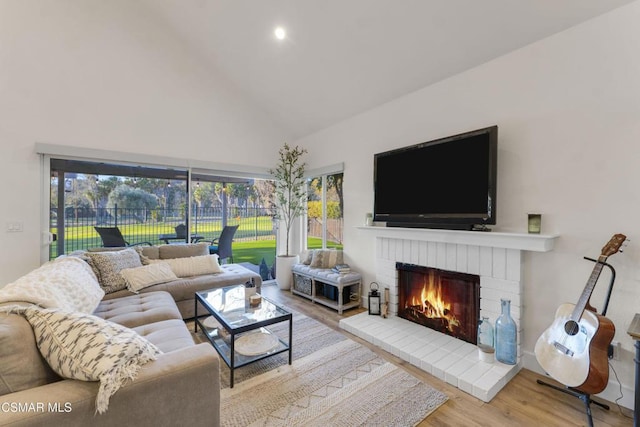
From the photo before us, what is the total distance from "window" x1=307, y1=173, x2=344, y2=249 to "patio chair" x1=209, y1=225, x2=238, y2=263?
4.47 feet

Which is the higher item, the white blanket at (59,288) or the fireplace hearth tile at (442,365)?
the white blanket at (59,288)

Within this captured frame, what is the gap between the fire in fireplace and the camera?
103 inches

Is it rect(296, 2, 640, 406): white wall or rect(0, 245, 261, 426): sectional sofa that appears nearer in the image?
rect(0, 245, 261, 426): sectional sofa

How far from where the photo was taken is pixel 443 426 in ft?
5.48

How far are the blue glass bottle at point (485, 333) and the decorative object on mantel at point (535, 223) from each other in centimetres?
85

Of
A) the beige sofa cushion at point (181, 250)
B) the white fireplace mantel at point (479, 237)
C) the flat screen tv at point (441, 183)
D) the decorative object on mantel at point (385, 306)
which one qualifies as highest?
the flat screen tv at point (441, 183)

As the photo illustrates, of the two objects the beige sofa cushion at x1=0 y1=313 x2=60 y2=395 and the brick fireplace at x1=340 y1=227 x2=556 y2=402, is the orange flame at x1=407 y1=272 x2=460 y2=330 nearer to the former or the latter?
the brick fireplace at x1=340 y1=227 x2=556 y2=402

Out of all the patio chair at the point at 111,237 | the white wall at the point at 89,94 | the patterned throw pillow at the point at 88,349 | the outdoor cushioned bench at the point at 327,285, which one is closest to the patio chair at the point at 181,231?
the patio chair at the point at 111,237

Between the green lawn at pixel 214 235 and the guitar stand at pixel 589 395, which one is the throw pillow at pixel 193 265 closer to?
the green lawn at pixel 214 235

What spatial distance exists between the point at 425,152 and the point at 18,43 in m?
4.59

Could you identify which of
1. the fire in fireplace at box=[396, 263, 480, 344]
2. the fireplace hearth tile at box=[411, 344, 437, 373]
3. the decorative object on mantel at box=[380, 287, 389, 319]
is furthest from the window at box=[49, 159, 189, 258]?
the fireplace hearth tile at box=[411, 344, 437, 373]

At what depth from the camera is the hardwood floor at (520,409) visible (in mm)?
1712

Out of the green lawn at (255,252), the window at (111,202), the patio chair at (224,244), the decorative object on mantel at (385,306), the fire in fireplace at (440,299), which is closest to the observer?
the fire in fireplace at (440,299)

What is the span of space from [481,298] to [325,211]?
261 centimetres
